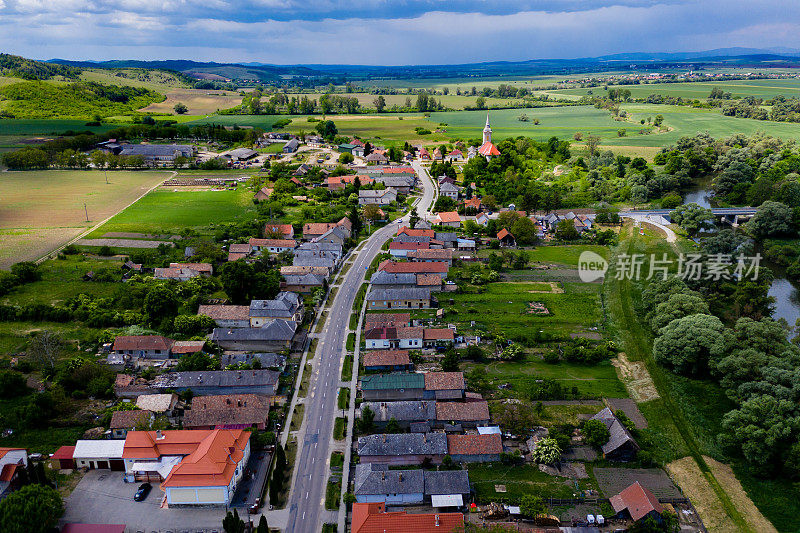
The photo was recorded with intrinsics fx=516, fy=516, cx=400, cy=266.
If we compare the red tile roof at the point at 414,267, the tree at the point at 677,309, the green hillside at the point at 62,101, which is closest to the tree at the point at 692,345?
the tree at the point at 677,309

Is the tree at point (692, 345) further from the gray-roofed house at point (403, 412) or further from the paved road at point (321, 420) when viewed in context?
the paved road at point (321, 420)

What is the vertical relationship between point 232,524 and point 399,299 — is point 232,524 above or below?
below

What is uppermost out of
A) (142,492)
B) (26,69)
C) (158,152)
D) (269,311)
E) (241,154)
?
(26,69)

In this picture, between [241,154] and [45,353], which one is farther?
[241,154]

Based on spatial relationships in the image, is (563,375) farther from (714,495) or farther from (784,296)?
(784,296)

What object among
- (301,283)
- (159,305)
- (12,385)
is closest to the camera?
(12,385)

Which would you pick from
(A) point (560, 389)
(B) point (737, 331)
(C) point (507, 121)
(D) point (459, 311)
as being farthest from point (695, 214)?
(C) point (507, 121)

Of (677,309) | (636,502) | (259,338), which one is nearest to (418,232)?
(259,338)
